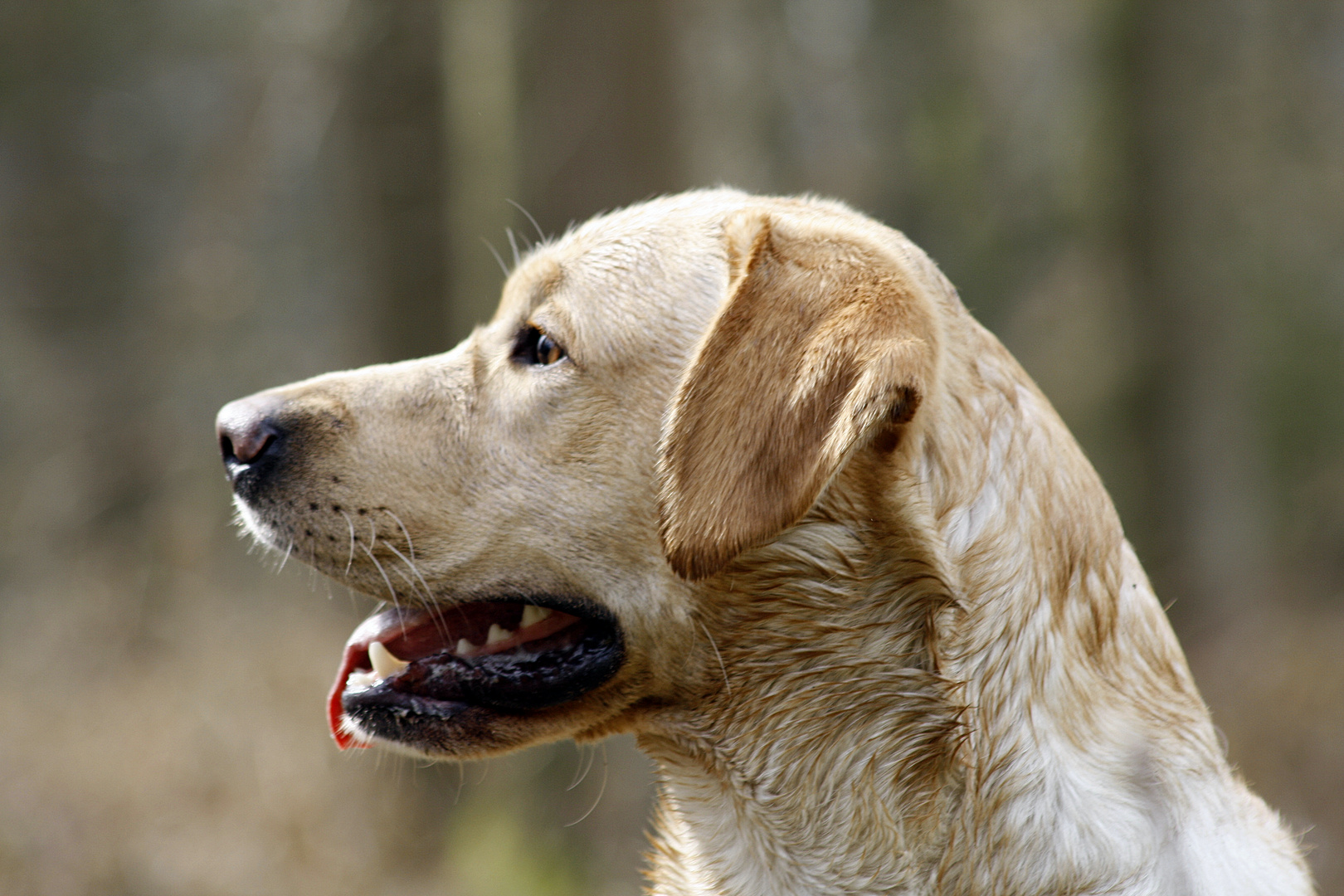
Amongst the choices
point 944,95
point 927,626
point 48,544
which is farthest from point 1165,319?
point 48,544

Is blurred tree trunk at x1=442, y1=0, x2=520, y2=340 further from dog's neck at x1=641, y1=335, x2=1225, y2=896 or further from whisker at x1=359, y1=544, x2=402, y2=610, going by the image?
dog's neck at x1=641, y1=335, x2=1225, y2=896

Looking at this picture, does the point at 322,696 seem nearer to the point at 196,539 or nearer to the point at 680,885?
the point at 196,539

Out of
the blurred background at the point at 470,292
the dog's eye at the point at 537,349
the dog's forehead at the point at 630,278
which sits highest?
the dog's forehead at the point at 630,278

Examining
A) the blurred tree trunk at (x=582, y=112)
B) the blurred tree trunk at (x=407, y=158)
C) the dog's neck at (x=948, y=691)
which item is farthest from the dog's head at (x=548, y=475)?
the blurred tree trunk at (x=407, y=158)

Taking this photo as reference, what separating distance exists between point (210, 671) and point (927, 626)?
19.5 feet

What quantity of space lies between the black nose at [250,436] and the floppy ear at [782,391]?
958 millimetres

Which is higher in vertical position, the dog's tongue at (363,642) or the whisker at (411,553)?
the whisker at (411,553)

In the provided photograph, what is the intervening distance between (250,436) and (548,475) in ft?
2.31

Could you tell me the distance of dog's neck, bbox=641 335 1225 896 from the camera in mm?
2342

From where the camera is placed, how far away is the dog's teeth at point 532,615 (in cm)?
281

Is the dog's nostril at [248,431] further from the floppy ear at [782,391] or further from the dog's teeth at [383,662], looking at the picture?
the floppy ear at [782,391]

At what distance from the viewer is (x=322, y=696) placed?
7008 millimetres

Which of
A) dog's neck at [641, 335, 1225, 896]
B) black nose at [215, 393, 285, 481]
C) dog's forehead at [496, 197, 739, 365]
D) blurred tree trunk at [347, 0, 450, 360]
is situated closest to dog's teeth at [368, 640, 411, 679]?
black nose at [215, 393, 285, 481]

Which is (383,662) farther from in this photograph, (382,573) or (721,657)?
(721,657)
